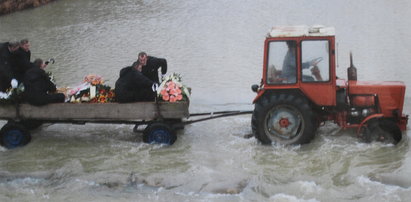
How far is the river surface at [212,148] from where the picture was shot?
338 inches

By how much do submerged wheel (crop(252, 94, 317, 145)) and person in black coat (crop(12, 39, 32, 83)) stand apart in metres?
4.66

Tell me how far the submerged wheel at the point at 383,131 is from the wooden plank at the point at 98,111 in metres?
3.19

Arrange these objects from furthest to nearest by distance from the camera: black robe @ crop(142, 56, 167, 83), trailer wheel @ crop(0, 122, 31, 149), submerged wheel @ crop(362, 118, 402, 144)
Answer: black robe @ crop(142, 56, 167, 83), trailer wheel @ crop(0, 122, 31, 149), submerged wheel @ crop(362, 118, 402, 144)

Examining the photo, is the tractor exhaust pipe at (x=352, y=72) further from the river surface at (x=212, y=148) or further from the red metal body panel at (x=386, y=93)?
the river surface at (x=212, y=148)

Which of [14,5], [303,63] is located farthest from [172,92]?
[14,5]

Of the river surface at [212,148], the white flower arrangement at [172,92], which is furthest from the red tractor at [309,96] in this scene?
the white flower arrangement at [172,92]

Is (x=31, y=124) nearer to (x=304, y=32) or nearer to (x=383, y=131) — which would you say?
(x=304, y=32)

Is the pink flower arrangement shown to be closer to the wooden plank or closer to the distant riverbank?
the wooden plank

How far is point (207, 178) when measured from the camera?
8906 millimetres

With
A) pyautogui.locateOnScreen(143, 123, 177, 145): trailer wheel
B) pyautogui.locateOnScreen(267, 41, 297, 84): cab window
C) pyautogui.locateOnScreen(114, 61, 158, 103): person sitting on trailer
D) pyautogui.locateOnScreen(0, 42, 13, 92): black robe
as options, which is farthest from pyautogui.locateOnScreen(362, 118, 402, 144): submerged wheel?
pyautogui.locateOnScreen(0, 42, 13, 92): black robe

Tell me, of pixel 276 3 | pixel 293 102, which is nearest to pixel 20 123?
pixel 293 102

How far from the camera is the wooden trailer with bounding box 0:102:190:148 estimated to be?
10211 mm

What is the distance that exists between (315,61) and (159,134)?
3055 mm

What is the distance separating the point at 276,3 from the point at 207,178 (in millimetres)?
17301
